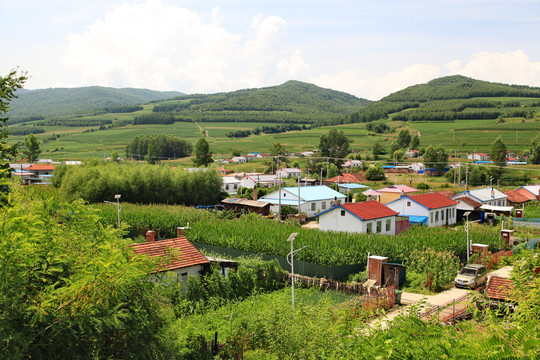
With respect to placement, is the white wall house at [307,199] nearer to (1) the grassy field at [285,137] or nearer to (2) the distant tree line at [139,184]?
(2) the distant tree line at [139,184]

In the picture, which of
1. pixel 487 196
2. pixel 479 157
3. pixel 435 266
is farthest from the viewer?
pixel 479 157

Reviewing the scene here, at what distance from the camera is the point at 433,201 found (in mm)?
40188

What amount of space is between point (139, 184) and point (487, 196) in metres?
37.5

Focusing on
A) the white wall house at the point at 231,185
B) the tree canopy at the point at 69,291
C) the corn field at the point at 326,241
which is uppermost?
the tree canopy at the point at 69,291

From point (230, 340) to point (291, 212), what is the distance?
33.4 metres

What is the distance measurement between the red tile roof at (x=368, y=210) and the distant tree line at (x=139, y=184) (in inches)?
993

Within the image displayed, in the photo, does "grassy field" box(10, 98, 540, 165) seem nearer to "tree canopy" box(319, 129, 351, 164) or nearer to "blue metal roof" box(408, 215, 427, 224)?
"tree canopy" box(319, 129, 351, 164)

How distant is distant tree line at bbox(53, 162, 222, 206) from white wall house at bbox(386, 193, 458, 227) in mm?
23724

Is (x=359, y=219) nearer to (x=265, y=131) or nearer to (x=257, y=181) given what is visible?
(x=257, y=181)

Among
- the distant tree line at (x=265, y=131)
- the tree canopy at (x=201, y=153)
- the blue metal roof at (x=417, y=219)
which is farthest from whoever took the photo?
the distant tree line at (x=265, y=131)

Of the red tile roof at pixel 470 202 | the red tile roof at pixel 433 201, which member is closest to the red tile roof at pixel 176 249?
the red tile roof at pixel 433 201

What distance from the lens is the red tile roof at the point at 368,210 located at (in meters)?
31.5

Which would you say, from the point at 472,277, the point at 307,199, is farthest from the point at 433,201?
the point at 472,277

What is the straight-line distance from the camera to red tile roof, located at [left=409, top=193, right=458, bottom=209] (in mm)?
38719
